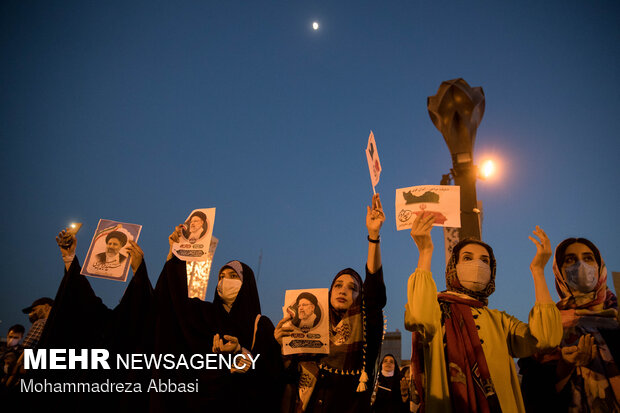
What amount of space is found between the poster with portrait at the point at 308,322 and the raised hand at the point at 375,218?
69cm

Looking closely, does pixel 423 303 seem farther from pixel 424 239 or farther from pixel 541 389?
pixel 541 389

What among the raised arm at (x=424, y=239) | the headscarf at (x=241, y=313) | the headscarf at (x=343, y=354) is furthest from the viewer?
the headscarf at (x=241, y=313)

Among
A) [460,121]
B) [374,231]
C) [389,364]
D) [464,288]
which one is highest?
[460,121]

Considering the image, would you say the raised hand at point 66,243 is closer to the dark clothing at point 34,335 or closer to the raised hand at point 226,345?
the dark clothing at point 34,335

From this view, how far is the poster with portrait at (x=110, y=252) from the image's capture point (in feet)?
13.7

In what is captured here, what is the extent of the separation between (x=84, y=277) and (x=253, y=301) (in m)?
2.35

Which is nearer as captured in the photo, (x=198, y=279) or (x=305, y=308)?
(x=305, y=308)

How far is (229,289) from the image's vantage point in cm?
386

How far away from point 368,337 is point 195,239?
212cm

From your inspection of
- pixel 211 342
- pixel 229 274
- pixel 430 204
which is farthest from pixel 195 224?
pixel 430 204

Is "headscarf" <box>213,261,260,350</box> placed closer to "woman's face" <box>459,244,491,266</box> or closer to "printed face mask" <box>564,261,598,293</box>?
"woman's face" <box>459,244,491,266</box>

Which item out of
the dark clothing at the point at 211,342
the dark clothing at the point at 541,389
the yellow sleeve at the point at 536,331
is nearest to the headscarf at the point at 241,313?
the dark clothing at the point at 211,342

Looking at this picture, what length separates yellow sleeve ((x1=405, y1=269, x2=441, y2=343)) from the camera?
2311mm

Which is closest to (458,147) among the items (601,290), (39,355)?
(601,290)
